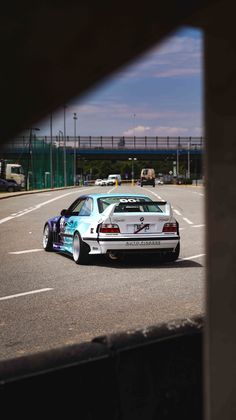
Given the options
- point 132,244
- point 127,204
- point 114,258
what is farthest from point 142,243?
point 114,258

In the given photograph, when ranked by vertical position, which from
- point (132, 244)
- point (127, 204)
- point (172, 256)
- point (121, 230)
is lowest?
point (172, 256)

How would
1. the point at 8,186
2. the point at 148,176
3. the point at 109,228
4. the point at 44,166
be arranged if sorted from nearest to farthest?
the point at 109,228
the point at 8,186
the point at 44,166
the point at 148,176

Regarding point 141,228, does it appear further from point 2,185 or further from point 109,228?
point 2,185

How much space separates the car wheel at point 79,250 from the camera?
35.6 feet

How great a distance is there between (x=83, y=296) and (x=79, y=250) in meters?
2.85

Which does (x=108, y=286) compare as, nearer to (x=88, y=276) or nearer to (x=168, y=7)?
(x=88, y=276)

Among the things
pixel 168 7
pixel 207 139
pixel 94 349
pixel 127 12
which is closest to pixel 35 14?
pixel 127 12

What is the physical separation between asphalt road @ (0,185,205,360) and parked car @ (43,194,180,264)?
328 mm

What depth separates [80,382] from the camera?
2.65m

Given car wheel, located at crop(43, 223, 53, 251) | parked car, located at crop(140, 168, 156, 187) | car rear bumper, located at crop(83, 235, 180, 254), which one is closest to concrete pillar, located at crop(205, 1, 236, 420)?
car rear bumper, located at crop(83, 235, 180, 254)

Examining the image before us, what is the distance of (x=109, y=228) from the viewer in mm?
10648

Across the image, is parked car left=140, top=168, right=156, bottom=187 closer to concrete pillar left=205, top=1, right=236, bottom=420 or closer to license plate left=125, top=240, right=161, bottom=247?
license plate left=125, top=240, right=161, bottom=247

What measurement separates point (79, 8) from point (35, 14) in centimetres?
14

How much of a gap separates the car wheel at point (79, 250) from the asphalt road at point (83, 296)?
18 centimetres
